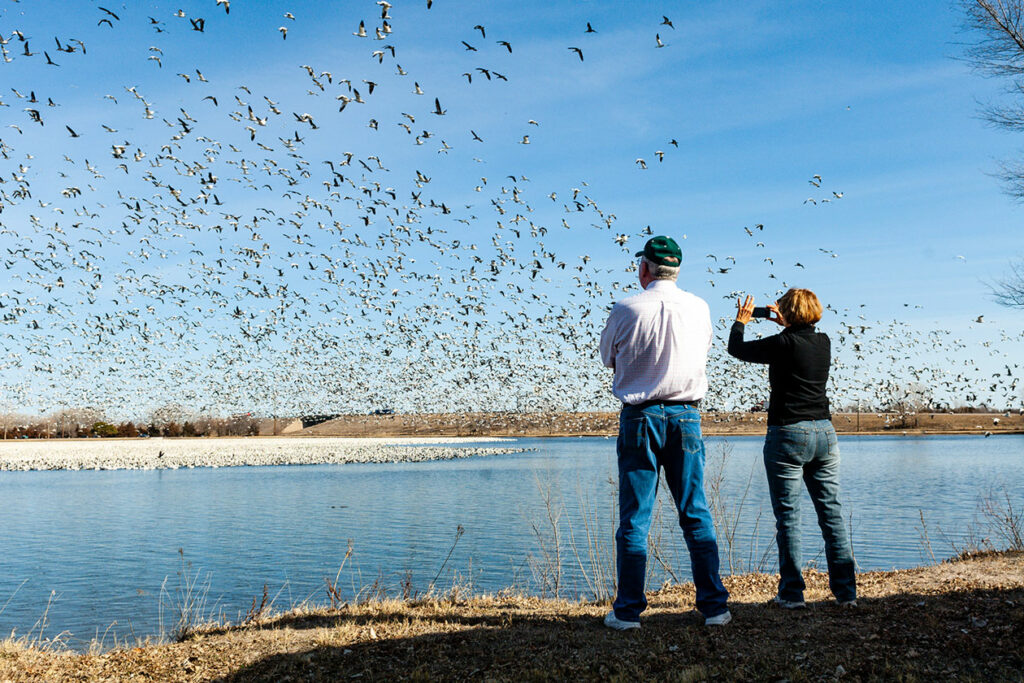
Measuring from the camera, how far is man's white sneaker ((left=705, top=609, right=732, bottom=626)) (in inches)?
211

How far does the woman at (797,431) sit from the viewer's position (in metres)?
5.66

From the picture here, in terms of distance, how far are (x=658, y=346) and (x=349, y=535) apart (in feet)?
56.9

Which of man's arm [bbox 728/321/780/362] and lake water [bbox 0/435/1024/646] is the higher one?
man's arm [bbox 728/321/780/362]

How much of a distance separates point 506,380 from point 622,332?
78.9ft

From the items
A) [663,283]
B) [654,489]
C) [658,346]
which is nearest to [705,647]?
[654,489]

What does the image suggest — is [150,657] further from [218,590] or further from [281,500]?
[281,500]

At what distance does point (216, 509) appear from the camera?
27188 millimetres

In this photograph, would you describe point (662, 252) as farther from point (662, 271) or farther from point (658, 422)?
point (658, 422)

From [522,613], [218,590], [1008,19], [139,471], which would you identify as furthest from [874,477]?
[139,471]

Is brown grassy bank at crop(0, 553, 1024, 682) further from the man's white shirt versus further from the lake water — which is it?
the lake water

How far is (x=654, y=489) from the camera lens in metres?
5.28

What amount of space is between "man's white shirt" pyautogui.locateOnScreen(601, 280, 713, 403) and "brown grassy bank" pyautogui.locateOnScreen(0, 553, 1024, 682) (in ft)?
5.25

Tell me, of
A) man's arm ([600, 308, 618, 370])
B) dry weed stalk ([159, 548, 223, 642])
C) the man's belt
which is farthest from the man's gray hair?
dry weed stalk ([159, 548, 223, 642])

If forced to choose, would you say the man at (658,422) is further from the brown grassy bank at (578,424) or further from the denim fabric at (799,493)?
the brown grassy bank at (578,424)
